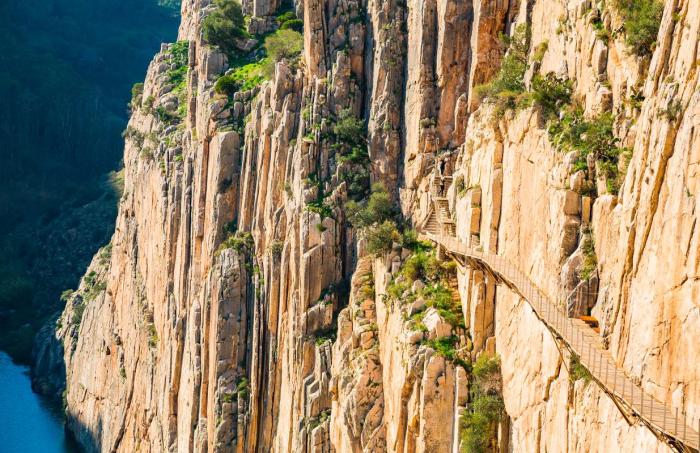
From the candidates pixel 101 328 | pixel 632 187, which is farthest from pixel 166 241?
pixel 632 187

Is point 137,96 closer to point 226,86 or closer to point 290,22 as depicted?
point 290,22

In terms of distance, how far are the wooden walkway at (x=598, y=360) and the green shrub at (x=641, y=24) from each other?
10.3 meters

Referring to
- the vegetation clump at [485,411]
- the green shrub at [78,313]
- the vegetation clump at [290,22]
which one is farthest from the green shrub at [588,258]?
the green shrub at [78,313]

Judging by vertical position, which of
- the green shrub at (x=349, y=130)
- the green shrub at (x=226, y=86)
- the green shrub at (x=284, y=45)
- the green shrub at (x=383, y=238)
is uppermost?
the green shrub at (x=284, y=45)

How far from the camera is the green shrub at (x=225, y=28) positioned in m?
94.7

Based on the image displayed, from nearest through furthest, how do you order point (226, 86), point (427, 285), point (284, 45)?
point (427, 285) < point (284, 45) < point (226, 86)

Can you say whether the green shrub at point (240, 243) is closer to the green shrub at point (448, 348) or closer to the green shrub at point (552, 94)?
the green shrub at point (448, 348)

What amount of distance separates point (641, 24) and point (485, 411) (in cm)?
1815

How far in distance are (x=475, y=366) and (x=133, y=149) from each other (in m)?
76.4

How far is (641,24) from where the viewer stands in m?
44.7

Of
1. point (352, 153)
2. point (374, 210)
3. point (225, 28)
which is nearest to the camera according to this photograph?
point (374, 210)

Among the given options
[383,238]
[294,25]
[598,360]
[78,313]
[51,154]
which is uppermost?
[51,154]

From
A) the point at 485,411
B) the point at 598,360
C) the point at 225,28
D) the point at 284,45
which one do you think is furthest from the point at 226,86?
the point at 598,360

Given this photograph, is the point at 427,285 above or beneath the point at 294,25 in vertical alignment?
beneath
